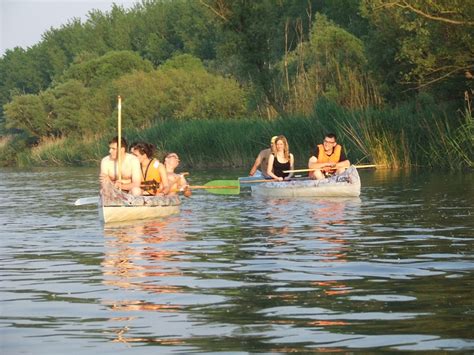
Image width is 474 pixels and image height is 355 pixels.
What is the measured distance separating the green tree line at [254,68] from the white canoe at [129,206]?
422 inches

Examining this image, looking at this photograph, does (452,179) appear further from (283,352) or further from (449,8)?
(283,352)

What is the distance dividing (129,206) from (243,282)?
7500 mm

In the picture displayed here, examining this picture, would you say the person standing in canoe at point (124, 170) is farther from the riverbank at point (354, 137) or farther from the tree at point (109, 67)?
the tree at point (109, 67)

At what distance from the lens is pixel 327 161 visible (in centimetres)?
2467

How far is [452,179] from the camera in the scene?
28.0 metres

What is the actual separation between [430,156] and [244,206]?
478 inches

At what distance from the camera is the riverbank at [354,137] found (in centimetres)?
3241

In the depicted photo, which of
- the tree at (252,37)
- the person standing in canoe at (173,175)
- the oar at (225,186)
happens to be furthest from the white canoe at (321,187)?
the tree at (252,37)

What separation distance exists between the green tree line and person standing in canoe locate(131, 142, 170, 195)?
9.92 m

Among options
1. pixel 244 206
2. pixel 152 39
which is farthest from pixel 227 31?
pixel 152 39

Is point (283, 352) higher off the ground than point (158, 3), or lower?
lower

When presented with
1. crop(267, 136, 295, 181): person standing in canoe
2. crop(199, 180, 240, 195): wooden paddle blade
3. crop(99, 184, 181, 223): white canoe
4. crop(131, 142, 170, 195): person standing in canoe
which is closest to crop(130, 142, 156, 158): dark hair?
crop(131, 142, 170, 195): person standing in canoe

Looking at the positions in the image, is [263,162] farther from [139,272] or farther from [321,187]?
[139,272]

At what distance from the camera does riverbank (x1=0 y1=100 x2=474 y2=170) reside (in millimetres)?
32406
